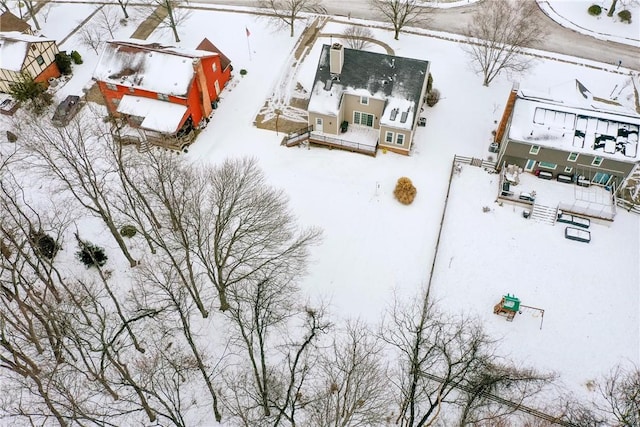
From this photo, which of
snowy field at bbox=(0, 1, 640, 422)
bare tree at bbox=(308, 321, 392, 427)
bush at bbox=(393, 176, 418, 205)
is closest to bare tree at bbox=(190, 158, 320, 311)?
snowy field at bbox=(0, 1, 640, 422)

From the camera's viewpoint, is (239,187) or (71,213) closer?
(239,187)

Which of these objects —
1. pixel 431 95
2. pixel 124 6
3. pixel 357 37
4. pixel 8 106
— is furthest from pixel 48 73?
pixel 431 95

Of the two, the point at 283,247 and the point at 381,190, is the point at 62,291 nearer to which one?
the point at 283,247

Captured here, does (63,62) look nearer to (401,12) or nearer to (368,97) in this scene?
(368,97)

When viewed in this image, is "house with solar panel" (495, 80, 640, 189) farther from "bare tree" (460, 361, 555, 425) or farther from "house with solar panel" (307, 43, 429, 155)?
"bare tree" (460, 361, 555, 425)

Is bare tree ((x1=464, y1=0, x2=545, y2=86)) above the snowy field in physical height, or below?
above

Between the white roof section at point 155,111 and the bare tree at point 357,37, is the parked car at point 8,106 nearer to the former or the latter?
the white roof section at point 155,111

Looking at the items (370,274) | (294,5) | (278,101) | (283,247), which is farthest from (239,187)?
(294,5)
